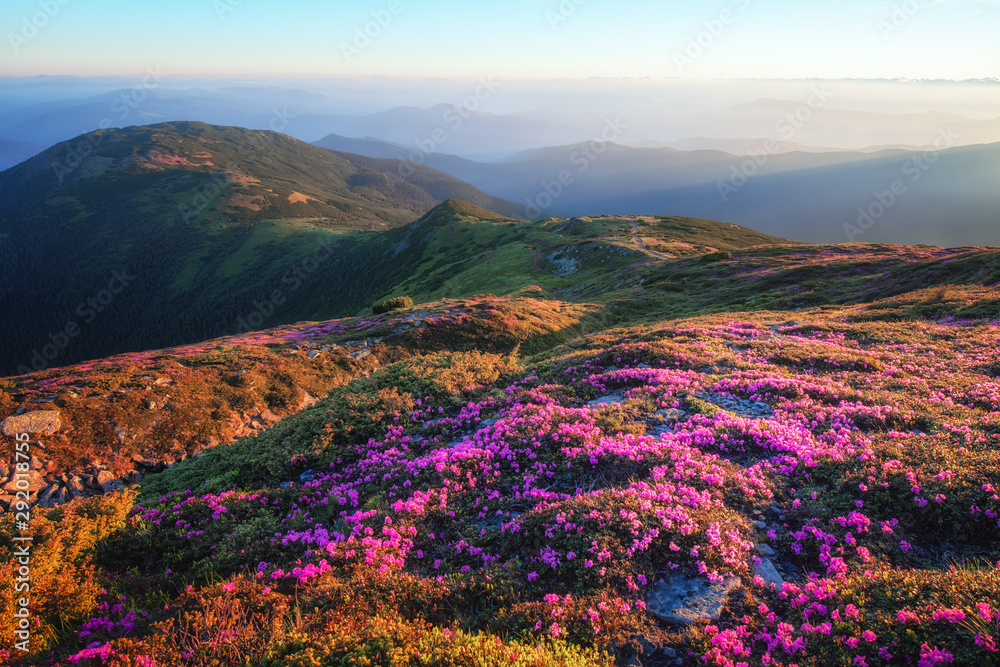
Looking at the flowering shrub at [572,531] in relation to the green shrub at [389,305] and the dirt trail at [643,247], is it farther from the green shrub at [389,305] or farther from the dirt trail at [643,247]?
the dirt trail at [643,247]

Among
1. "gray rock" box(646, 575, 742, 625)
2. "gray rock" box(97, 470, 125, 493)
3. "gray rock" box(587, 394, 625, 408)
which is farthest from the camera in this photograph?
"gray rock" box(97, 470, 125, 493)

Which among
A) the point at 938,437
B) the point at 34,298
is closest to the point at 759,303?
the point at 938,437

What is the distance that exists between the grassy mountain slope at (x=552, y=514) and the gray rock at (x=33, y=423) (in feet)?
1.11

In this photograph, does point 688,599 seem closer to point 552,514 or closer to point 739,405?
point 552,514

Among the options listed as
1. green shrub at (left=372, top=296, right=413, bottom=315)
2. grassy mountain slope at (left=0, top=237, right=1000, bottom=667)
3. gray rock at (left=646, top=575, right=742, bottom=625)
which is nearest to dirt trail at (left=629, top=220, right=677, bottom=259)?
green shrub at (left=372, top=296, right=413, bottom=315)

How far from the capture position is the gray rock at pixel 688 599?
245 inches

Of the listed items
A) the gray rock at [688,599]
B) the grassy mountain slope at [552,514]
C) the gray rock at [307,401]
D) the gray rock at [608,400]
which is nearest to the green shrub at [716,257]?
the grassy mountain slope at [552,514]

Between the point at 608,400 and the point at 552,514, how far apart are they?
6.38m

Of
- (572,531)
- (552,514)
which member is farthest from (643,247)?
(572,531)

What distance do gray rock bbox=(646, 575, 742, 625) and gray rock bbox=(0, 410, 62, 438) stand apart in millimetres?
21986

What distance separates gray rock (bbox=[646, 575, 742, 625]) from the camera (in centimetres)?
621

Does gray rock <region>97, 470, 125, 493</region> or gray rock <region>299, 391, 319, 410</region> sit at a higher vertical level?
gray rock <region>299, 391, 319, 410</region>

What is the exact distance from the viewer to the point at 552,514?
8.22 meters

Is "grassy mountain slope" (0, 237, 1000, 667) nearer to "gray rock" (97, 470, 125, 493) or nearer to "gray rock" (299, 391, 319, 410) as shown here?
"gray rock" (97, 470, 125, 493)
